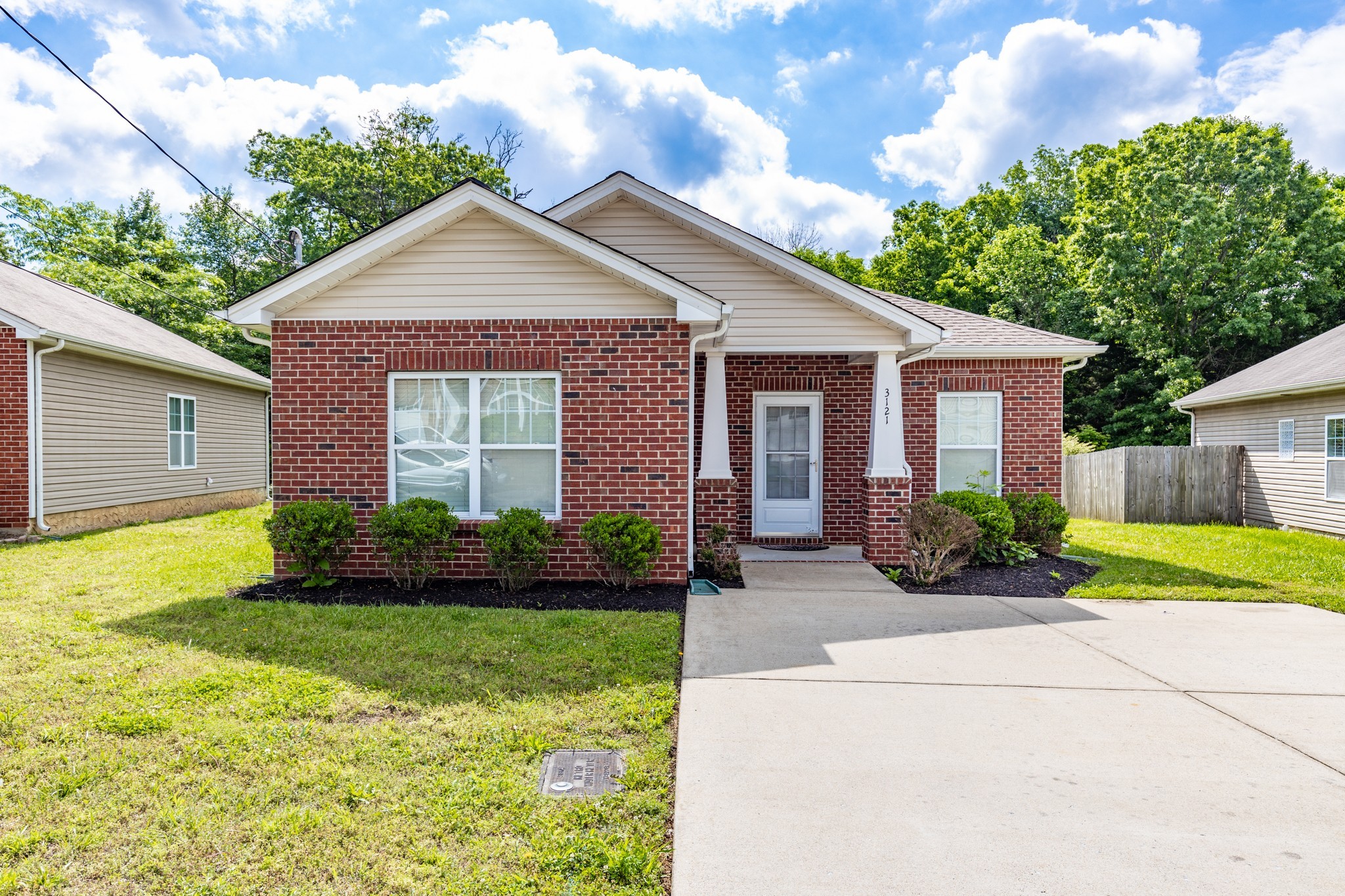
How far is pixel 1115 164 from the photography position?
28266 millimetres

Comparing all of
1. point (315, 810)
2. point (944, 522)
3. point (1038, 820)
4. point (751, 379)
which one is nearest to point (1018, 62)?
point (751, 379)

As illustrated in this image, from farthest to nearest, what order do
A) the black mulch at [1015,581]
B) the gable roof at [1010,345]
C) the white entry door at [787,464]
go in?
1. the white entry door at [787,464]
2. the gable roof at [1010,345]
3. the black mulch at [1015,581]

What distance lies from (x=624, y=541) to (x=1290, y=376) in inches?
572

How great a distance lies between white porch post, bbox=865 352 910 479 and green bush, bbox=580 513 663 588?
3411mm

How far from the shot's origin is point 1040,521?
10.2 metres

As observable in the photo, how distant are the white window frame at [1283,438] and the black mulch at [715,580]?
12556 millimetres

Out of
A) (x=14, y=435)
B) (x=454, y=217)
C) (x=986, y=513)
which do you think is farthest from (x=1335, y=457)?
(x=14, y=435)

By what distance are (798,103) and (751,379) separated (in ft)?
31.3

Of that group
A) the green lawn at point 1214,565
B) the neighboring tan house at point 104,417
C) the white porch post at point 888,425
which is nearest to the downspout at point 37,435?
the neighboring tan house at point 104,417

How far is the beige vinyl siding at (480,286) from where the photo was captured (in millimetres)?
7648

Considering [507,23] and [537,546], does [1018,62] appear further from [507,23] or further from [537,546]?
[537,546]

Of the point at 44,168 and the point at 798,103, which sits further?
the point at 44,168

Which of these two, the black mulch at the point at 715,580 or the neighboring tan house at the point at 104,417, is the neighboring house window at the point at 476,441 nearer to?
the black mulch at the point at 715,580

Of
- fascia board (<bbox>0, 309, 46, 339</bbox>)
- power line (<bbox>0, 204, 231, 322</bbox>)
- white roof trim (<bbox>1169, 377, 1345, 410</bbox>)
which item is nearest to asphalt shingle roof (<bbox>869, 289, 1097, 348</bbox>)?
white roof trim (<bbox>1169, 377, 1345, 410</bbox>)
